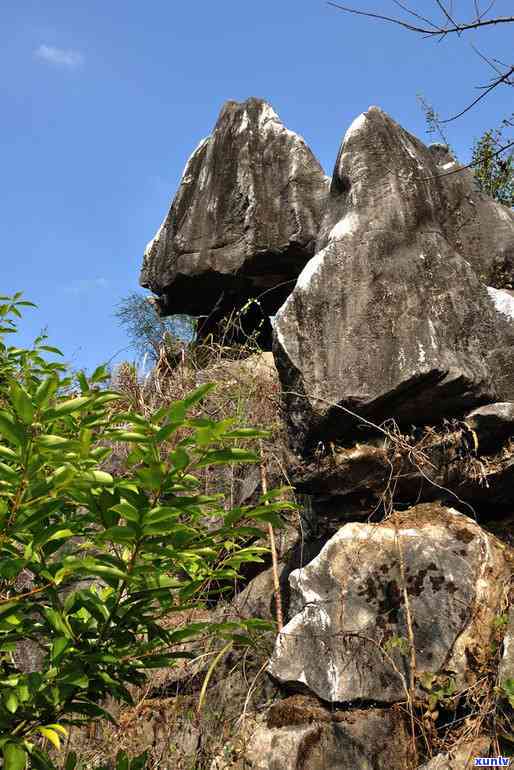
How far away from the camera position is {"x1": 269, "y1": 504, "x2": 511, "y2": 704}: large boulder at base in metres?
3.86

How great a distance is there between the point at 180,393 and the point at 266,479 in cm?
180

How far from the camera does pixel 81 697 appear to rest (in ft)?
6.48

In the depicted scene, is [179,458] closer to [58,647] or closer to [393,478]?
[58,647]

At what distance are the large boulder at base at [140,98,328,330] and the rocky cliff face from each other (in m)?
1.97

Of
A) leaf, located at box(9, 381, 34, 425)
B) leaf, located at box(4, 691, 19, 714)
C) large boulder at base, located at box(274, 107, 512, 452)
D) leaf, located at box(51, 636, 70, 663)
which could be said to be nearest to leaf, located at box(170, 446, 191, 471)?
leaf, located at box(9, 381, 34, 425)

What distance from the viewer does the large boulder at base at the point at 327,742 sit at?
12.0 ft

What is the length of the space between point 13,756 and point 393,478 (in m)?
3.16

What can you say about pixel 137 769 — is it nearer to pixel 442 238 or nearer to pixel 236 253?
pixel 442 238

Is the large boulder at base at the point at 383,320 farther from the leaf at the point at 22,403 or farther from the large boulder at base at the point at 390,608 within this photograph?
the leaf at the point at 22,403

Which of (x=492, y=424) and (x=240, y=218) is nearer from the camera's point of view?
(x=492, y=424)

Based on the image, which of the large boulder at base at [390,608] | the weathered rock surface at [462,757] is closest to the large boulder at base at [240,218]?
the large boulder at base at [390,608]

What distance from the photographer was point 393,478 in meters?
4.52

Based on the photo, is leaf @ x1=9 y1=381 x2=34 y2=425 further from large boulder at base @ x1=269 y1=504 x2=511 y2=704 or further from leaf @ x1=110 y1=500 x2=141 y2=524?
large boulder at base @ x1=269 y1=504 x2=511 y2=704

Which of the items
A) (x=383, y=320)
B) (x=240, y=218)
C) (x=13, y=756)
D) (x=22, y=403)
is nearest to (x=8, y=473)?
(x=22, y=403)
